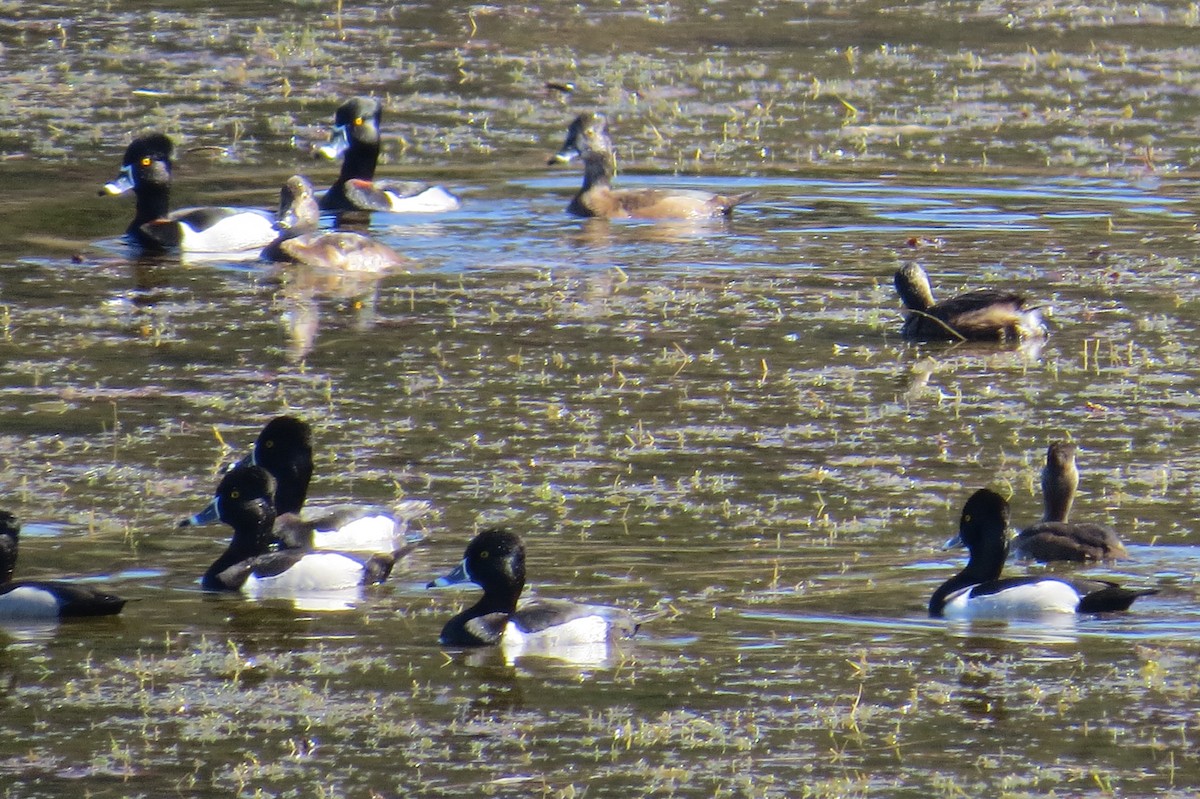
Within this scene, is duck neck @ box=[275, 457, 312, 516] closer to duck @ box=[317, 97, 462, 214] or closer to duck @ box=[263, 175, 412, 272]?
duck @ box=[263, 175, 412, 272]

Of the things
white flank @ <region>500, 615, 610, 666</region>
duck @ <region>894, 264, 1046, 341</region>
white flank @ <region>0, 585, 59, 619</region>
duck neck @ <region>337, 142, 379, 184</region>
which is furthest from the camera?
duck neck @ <region>337, 142, 379, 184</region>

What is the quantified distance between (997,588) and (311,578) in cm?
293

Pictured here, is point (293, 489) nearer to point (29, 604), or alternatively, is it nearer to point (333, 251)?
point (29, 604)

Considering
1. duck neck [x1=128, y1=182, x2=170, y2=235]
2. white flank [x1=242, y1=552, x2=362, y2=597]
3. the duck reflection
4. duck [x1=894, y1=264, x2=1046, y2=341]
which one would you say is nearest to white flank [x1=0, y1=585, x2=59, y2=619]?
white flank [x1=242, y1=552, x2=362, y2=597]

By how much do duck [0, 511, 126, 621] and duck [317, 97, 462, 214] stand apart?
1035 centimetres

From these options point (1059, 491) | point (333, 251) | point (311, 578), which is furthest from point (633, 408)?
point (333, 251)

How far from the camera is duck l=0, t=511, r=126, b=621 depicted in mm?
9344

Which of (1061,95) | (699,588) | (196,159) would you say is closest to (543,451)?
(699,588)

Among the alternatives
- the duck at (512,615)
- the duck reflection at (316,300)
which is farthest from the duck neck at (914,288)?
the duck at (512,615)

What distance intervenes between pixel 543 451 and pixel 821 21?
1762 cm

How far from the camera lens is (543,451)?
11.9m

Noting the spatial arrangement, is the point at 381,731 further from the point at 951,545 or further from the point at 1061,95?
the point at 1061,95

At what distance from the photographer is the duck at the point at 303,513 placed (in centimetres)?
1020

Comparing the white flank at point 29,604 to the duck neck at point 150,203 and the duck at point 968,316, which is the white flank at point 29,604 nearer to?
the duck at point 968,316
